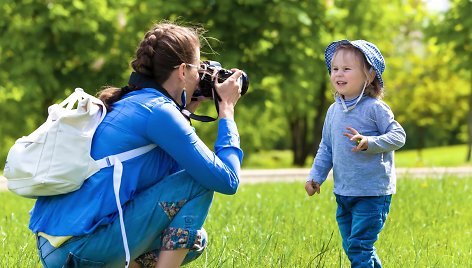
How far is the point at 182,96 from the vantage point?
3.15m

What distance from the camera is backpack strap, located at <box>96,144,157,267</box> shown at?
2.82 metres

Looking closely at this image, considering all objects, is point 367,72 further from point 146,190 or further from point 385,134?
point 146,190

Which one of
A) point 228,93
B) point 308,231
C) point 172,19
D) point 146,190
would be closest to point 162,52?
point 228,93

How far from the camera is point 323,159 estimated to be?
11.9 feet

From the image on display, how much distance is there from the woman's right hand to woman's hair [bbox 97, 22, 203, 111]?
17 cm

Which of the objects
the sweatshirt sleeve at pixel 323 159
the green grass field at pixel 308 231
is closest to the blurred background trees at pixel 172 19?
the green grass field at pixel 308 231

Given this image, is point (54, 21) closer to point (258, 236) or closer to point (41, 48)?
point (41, 48)

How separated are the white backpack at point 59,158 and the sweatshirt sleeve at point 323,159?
114 centimetres

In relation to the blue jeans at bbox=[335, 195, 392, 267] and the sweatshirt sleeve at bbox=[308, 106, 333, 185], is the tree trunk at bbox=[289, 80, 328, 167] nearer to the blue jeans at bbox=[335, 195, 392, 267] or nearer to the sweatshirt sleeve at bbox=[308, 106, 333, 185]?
the sweatshirt sleeve at bbox=[308, 106, 333, 185]

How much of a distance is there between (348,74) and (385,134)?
1.13 feet

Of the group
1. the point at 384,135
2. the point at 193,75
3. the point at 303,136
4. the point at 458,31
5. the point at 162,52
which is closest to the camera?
the point at 162,52

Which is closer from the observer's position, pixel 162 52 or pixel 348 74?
pixel 162 52

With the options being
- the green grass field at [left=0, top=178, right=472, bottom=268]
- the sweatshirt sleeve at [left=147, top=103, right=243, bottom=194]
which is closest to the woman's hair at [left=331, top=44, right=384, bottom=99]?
the green grass field at [left=0, top=178, right=472, bottom=268]

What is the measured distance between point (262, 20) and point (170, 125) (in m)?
11.2
